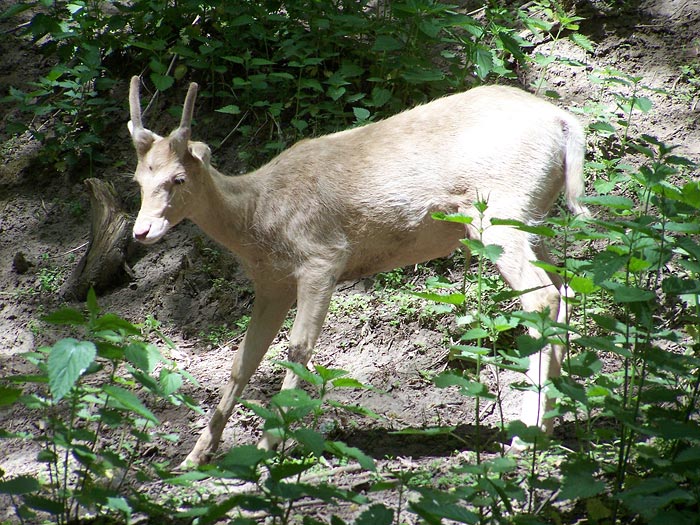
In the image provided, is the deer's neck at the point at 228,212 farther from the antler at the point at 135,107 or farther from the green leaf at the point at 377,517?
the green leaf at the point at 377,517

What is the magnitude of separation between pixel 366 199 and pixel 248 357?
1.31 metres

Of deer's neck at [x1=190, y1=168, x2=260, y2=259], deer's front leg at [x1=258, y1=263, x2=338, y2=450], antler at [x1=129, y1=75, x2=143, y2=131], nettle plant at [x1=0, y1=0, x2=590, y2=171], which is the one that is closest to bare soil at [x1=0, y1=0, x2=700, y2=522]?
nettle plant at [x1=0, y1=0, x2=590, y2=171]

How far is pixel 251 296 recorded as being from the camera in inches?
268

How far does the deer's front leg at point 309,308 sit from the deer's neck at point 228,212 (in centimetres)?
51

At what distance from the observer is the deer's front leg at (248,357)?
195 inches

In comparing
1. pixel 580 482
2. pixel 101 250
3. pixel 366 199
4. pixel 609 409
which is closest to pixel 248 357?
pixel 366 199

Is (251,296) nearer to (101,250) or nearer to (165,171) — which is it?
(101,250)

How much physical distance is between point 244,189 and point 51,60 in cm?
482

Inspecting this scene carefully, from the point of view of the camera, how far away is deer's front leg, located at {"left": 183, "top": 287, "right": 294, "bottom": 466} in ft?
16.2

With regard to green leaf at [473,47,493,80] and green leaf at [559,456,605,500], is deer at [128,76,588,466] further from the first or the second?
green leaf at [559,456,605,500]

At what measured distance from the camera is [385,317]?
6312 mm

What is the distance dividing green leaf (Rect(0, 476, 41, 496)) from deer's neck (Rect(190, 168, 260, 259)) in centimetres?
274

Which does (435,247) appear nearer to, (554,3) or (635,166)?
(635,166)

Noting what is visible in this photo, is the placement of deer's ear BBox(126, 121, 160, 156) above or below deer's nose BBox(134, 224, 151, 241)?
above
